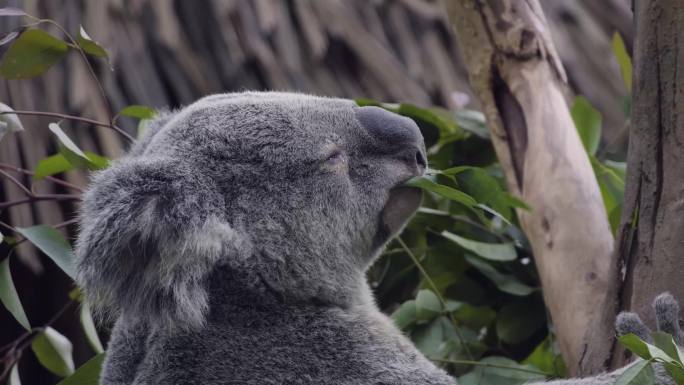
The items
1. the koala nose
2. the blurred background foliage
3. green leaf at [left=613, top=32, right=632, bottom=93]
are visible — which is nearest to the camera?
the koala nose

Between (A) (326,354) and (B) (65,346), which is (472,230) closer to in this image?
(A) (326,354)

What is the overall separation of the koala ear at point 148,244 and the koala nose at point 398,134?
428 millimetres

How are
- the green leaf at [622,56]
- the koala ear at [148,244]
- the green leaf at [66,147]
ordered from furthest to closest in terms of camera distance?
the green leaf at [622,56], the green leaf at [66,147], the koala ear at [148,244]

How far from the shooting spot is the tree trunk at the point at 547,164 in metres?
2.01

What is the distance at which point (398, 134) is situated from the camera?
188 centimetres

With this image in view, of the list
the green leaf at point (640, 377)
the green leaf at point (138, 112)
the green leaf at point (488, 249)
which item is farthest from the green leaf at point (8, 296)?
the green leaf at point (640, 377)

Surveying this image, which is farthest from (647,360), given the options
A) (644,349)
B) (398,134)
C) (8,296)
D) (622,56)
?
(8,296)

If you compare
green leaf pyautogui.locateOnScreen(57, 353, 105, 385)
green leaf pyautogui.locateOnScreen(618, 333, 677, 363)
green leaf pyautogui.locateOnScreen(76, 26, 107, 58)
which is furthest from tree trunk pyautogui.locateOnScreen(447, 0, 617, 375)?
green leaf pyautogui.locateOnScreen(57, 353, 105, 385)

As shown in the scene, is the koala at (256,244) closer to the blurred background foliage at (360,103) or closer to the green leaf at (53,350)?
the blurred background foliage at (360,103)

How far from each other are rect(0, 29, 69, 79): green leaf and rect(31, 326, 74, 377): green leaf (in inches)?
28.3

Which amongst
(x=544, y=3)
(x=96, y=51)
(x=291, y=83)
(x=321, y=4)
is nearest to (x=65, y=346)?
(x=96, y=51)

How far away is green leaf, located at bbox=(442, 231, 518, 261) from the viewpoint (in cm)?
234

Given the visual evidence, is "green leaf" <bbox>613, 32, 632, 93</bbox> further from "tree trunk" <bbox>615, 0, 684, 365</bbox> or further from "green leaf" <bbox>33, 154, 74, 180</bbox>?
"green leaf" <bbox>33, 154, 74, 180</bbox>

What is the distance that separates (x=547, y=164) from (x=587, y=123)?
1.52ft
